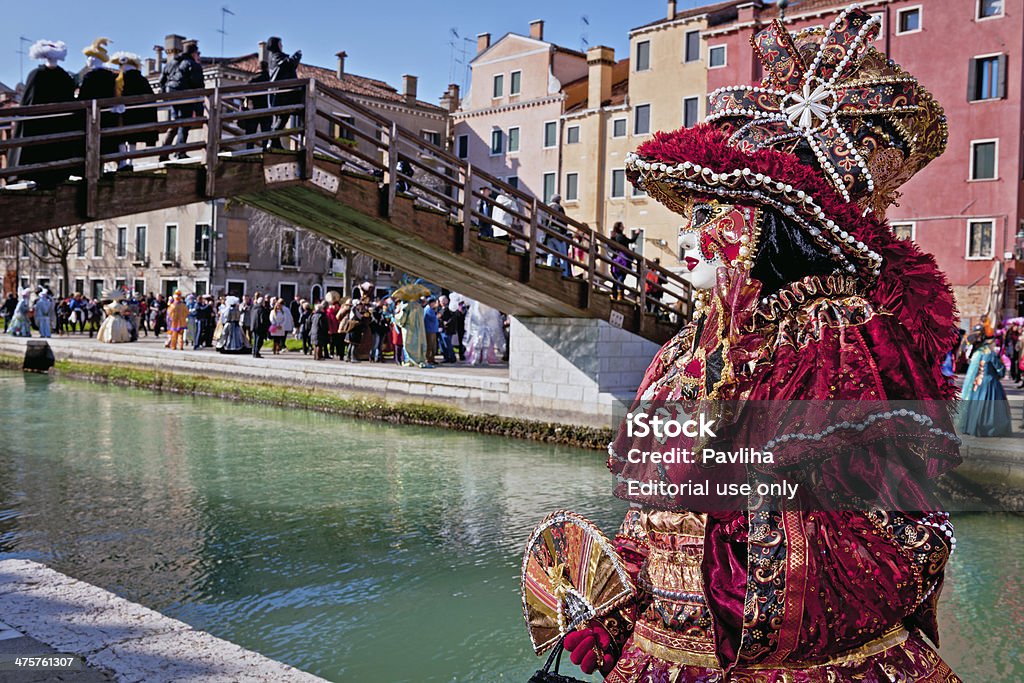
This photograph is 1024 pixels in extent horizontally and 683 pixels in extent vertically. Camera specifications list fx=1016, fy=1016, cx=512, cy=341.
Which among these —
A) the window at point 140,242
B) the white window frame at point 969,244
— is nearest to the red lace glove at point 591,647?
the white window frame at point 969,244

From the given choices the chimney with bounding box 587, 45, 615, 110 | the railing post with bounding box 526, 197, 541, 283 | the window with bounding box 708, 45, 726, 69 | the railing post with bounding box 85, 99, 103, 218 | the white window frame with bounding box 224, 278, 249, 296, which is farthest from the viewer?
the white window frame with bounding box 224, 278, 249, 296

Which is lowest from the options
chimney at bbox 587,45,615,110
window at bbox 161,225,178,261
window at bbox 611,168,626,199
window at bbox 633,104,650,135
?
window at bbox 161,225,178,261

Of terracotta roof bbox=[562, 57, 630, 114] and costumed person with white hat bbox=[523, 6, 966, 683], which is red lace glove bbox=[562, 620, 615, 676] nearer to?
costumed person with white hat bbox=[523, 6, 966, 683]

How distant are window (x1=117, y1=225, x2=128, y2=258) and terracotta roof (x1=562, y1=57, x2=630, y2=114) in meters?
22.0

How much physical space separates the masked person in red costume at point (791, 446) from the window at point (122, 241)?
163 feet

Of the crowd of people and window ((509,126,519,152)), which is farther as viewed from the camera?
window ((509,126,519,152))

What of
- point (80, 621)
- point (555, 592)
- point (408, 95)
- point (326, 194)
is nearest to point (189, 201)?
point (326, 194)

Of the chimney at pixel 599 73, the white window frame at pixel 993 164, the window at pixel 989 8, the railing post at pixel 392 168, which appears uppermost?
the chimney at pixel 599 73

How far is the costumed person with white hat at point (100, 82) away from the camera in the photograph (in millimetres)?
10820

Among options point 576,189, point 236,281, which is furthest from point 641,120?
point 236,281

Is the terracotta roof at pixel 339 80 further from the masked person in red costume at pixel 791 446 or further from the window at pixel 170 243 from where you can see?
the masked person in red costume at pixel 791 446

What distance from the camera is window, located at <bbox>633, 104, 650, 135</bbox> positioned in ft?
125

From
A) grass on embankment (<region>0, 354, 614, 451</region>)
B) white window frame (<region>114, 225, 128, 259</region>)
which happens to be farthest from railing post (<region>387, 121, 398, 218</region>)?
white window frame (<region>114, 225, 128, 259</region>)

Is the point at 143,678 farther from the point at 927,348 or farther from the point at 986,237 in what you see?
the point at 986,237
